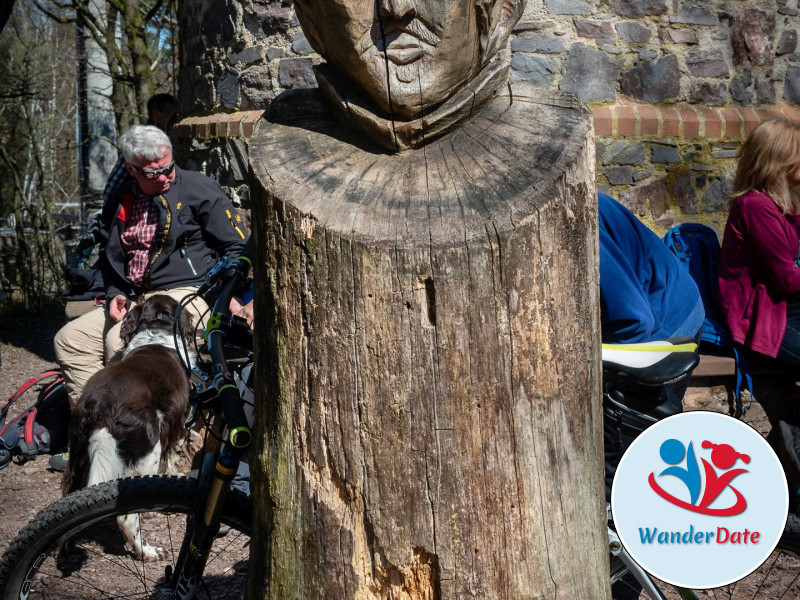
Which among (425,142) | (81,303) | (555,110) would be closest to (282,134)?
(425,142)

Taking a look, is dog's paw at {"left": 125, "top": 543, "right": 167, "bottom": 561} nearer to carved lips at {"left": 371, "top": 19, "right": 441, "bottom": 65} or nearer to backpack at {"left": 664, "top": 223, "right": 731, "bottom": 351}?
carved lips at {"left": 371, "top": 19, "right": 441, "bottom": 65}

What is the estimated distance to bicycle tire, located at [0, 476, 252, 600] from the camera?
7.48 ft

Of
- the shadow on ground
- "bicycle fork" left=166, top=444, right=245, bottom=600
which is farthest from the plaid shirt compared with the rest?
the shadow on ground

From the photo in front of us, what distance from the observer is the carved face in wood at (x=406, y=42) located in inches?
62.1

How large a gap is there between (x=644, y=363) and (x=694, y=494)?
402 mm

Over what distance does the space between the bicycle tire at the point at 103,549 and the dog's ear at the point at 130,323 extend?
3.71 feet

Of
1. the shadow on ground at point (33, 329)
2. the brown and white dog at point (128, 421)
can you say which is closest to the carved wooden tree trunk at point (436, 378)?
the brown and white dog at point (128, 421)

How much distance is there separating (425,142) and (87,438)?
7.94ft

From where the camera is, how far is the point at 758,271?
12.4ft

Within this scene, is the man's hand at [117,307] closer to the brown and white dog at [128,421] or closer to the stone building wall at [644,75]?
the brown and white dog at [128,421]

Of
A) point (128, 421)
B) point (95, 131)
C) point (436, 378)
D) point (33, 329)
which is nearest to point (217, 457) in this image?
point (436, 378)

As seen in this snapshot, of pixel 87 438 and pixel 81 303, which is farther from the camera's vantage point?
pixel 81 303

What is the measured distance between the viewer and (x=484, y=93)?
1.69m

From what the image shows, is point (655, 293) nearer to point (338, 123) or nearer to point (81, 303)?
point (338, 123)
